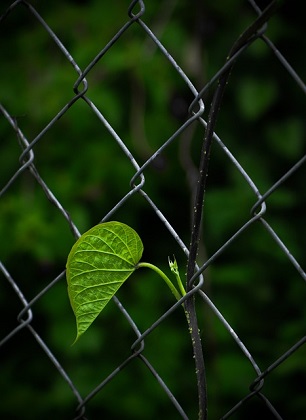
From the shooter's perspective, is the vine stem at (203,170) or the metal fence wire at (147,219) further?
the metal fence wire at (147,219)

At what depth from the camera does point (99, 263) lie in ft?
2.75

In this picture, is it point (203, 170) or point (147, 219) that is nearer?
point (203, 170)

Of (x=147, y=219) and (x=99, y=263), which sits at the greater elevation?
(x=99, y=263)

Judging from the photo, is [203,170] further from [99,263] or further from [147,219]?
[147,219]

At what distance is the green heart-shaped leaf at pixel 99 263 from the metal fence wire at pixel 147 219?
0.72m

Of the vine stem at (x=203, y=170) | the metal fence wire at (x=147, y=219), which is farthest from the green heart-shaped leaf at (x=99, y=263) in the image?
the metal fence wire at (x=147, y=219)

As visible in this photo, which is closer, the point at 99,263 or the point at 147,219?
the point at 99,263

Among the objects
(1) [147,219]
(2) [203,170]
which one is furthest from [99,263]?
(1) [147,219]

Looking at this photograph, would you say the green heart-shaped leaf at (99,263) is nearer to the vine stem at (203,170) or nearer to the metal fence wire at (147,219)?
the vine stem at (203,170)

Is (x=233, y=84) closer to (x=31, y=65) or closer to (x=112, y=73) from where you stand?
(x=112, y=73)

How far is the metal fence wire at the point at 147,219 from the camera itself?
165cm

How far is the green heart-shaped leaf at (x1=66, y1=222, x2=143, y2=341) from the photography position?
83 centimetres

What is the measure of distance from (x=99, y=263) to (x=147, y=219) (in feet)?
3.56

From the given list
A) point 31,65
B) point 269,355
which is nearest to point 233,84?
point 31,65
